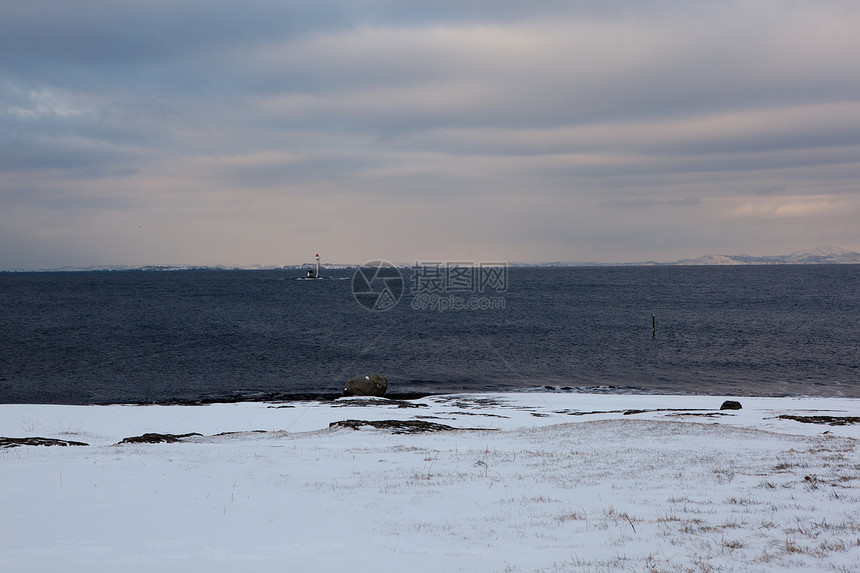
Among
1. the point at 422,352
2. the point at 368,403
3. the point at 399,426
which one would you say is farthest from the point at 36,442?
the point at 422,352

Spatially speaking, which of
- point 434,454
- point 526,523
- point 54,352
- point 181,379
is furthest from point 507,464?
point 54,352

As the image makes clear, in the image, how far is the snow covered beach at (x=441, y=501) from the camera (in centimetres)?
885

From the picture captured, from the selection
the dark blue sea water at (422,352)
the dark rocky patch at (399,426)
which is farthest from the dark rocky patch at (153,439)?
the dark blue sea water at (422,352)

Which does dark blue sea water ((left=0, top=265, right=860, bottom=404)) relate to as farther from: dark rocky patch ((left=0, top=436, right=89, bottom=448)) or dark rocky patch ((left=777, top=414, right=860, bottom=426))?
dark rocky patch ((left=0, top=436, right=89, bottom=448))

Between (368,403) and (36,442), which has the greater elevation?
(36,442)

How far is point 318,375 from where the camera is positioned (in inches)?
1960

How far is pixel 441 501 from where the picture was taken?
40.4 ft

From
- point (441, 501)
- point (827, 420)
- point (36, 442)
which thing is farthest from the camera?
point (827, 420)

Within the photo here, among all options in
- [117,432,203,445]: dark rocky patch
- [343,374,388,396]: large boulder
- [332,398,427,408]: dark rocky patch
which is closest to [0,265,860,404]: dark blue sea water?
[343,374,388,396]: large boulder

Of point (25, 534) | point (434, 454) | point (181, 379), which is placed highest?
point (25, 534)

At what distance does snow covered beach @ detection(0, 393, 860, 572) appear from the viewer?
29.0ft

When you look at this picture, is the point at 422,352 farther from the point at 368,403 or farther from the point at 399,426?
the point at 399,426

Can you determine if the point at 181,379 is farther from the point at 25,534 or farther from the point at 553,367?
the point at 25,534

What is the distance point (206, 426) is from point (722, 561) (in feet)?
74.8
